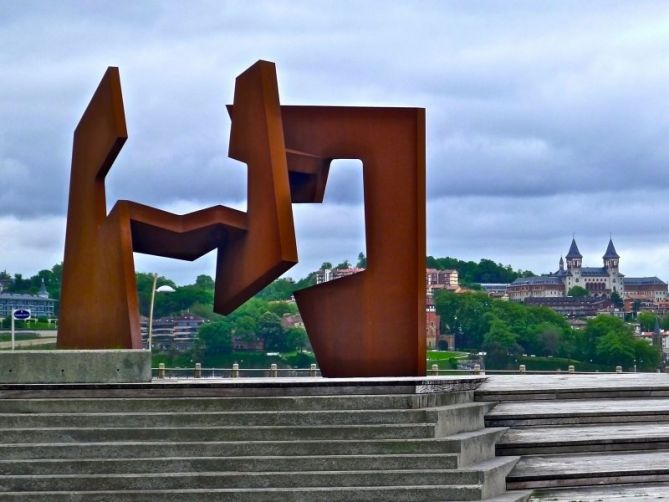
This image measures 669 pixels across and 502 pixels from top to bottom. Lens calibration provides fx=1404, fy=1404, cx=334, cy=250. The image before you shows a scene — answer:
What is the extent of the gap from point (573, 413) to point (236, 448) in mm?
4412

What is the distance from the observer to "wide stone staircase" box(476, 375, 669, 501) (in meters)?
15.2

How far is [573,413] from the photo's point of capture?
16.5 metres

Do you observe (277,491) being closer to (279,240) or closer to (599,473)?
(599,473)

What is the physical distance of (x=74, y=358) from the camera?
52.9 feet

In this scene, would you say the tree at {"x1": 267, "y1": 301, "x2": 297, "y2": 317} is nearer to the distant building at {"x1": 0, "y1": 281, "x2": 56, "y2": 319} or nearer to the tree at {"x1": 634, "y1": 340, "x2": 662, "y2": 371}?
the tree at {"x1": 634, "y1": 340, "x2": 662, "y2": 371}

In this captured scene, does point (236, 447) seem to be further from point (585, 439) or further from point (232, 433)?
point (585, 439)

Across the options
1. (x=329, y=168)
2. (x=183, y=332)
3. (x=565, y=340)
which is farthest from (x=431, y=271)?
(x=329, y=168)

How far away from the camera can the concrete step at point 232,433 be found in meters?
14.4

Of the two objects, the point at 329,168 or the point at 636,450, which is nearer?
the point at 636,450

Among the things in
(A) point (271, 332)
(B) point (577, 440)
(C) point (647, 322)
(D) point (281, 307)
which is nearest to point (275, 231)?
(B) point (577, 440)

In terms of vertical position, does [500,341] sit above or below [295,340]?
above

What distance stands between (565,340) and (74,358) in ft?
344

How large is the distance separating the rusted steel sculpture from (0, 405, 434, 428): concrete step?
10.1 ft

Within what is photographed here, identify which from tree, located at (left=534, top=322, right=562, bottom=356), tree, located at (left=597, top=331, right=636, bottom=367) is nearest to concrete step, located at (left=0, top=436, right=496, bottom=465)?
tree, located at (left=597, top=331, right=636, bottom=367)
